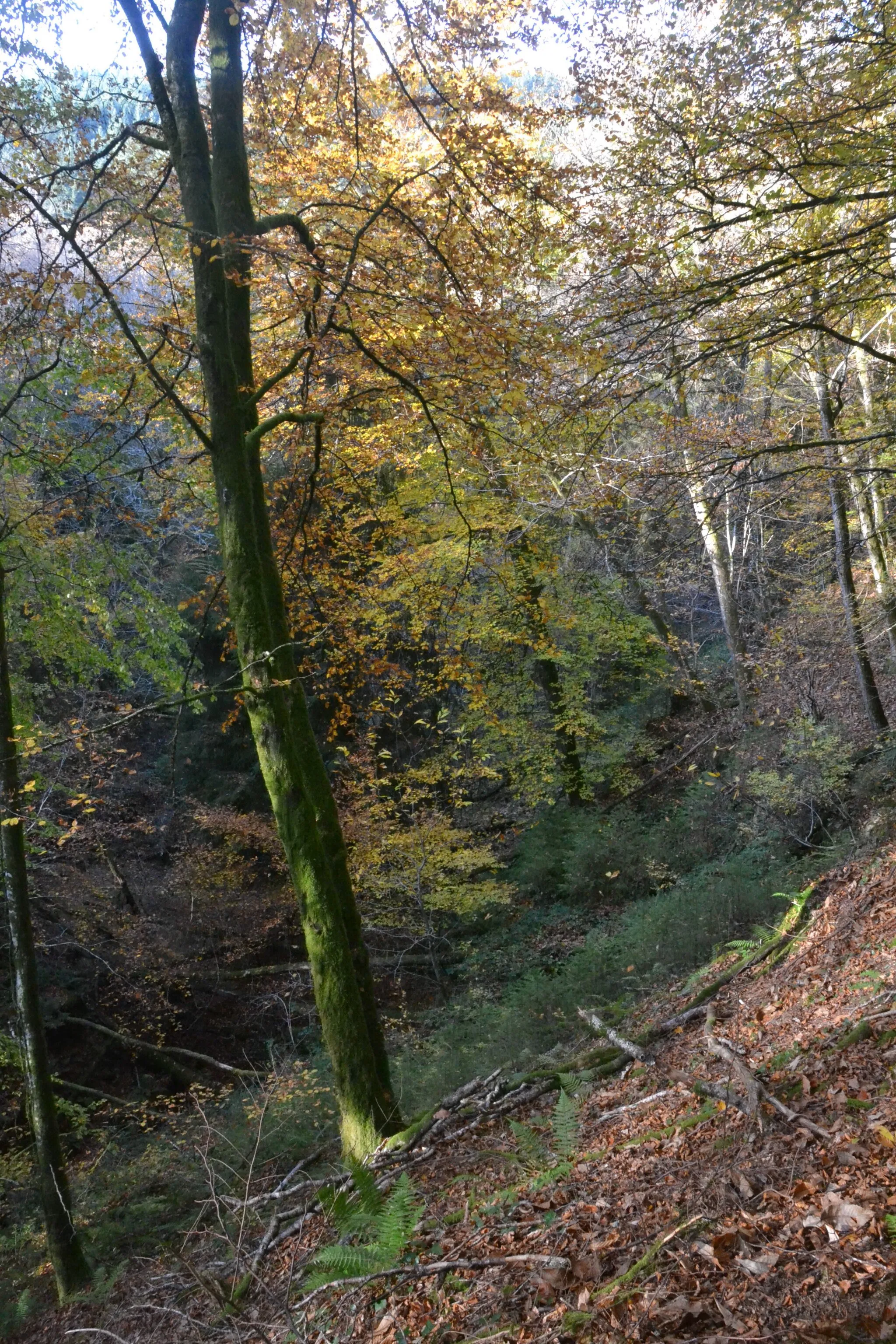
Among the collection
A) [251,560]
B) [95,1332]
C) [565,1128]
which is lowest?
[95,1332]

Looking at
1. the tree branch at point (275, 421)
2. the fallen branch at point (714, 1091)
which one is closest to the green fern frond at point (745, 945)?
the fallen branch at point (714, 1091)

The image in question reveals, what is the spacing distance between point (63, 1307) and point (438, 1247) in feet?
15.6

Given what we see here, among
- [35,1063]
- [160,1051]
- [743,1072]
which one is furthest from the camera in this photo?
[160,1051]

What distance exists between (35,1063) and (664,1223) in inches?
225

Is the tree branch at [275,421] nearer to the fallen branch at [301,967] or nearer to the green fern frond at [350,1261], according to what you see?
the green fern frond at [350,1261]

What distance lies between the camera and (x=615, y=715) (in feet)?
57.0

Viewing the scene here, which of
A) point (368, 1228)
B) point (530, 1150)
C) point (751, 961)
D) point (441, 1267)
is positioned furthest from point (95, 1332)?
point (751, 961)

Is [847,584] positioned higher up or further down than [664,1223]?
higher up

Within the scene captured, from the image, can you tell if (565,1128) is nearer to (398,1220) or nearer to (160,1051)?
(398,1220)

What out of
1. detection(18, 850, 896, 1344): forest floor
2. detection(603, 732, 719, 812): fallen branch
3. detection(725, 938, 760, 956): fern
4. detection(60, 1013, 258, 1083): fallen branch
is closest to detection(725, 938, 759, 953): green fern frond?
detection(725, 938, 760, 956): fern

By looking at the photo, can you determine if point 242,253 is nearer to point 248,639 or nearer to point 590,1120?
point 248,639

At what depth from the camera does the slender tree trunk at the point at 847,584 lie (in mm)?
10039

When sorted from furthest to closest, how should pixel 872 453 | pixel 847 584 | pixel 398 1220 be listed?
pixel 847 584 → pixel 872 453 → pixel 398 1220

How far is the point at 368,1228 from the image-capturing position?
3.71 m
